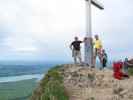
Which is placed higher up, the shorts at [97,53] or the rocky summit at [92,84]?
the shorts at [97,53]

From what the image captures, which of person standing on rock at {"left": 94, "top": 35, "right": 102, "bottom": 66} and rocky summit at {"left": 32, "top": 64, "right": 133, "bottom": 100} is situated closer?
rocky summit at {"left": 32, "top": 64, "right": 133, "bottom": 100}

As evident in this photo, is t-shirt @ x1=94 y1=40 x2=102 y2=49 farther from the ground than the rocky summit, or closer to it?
farther from the ground

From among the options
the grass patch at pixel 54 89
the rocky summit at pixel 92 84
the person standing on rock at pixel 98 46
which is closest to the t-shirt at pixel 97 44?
the person standing on rock at pixel 98 46

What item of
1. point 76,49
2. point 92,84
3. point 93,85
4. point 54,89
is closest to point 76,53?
point 76,49

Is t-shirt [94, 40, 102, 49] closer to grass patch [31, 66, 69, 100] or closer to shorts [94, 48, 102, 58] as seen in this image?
shorts [94, 48, 102, 58]

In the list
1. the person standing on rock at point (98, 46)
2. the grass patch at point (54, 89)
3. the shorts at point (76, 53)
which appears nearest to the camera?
the grass patch at point (54, 89)

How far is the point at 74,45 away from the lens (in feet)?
84.4

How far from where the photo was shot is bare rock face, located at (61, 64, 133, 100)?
61.2 ft

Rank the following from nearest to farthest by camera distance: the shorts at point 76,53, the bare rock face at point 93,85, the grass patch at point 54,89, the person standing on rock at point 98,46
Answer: the grass patch at point 54,89 → the bare rock face at point 93,85 → the person standing on rock at point 98,46 → the shorts at point 76,53

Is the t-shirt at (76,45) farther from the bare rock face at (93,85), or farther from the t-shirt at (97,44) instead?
the bare rock face at (93,85)

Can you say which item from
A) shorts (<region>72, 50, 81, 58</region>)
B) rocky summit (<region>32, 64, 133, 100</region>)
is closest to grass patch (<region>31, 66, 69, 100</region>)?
rocky summit (<region>32, 64, 133, 100</region>)

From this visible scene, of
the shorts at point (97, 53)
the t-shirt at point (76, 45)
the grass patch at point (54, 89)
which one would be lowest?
the grass patch at point (54, 89)

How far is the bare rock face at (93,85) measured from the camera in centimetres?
1864

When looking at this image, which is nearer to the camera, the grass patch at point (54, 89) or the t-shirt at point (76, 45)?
the grass patch at point (54, 89)
